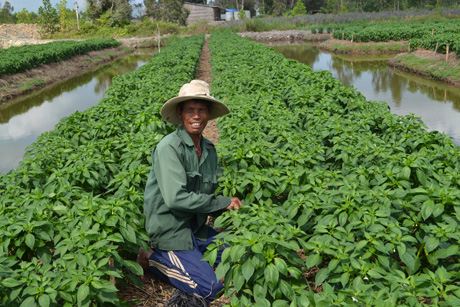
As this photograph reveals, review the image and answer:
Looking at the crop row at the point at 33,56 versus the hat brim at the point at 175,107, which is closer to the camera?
the hat brim at the point at 175,107

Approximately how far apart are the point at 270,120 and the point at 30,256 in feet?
11.9

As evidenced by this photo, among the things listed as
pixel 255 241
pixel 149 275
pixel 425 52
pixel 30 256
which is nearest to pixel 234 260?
pixel 255 241

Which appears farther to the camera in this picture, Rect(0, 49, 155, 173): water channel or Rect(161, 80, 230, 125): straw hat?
Rect(0, 49, 155, 173): water channel

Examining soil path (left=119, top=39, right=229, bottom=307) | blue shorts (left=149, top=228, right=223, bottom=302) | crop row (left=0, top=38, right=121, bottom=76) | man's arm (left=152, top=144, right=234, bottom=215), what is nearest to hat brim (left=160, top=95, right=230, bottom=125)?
man's arm (left=152, top=144, right=234, bottom=215)

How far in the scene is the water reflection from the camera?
1019 centimetres

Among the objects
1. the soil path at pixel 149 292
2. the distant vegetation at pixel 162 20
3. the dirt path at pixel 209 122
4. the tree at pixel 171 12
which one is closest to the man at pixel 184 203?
the soil path at pixel 149 292

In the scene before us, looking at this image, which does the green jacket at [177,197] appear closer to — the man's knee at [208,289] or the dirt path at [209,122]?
the man's knee at [208,289]

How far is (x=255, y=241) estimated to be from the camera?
2416mm

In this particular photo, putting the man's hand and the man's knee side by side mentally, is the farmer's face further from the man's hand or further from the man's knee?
the man's knee

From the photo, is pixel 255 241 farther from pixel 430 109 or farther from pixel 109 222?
pixel 430 109

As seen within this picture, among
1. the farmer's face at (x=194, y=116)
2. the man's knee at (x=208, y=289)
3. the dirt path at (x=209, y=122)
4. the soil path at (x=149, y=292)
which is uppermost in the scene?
the farmer's face at (x=194, y=116)

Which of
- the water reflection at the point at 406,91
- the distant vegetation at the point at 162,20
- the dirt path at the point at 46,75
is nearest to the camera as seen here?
the water reflection at the point at 406,91

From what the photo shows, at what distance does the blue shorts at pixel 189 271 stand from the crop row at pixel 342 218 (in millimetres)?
237

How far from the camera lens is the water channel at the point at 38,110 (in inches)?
363
